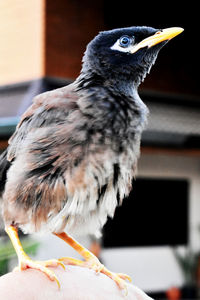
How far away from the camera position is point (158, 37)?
1.08m

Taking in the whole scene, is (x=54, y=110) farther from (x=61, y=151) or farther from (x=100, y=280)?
(x=100, y=280)

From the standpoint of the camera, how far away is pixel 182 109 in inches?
240

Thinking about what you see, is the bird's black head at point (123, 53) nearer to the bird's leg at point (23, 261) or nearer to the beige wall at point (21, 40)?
the bird's leg at point (23, 261)

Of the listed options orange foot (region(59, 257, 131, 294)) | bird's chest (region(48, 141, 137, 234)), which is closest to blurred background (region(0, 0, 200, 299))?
orange foot (region(59, 257, 131, 294))

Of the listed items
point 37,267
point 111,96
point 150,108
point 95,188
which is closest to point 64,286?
point 37,267

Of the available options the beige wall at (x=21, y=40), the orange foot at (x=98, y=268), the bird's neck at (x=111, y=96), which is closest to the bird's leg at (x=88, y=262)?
the orange foot at (x=98, y=268)

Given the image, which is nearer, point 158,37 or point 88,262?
point 158,37

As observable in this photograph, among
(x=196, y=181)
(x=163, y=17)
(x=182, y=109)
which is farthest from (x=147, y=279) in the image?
(x=163, y=17)

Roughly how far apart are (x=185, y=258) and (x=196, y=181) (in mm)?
1177

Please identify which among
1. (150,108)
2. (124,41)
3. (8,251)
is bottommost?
(150,108)

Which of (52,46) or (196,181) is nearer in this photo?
(52,46)

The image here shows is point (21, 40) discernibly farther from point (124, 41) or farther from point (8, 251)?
point (124, 41)

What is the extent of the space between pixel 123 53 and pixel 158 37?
0.24ft

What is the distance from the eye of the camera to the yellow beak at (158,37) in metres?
1.06
